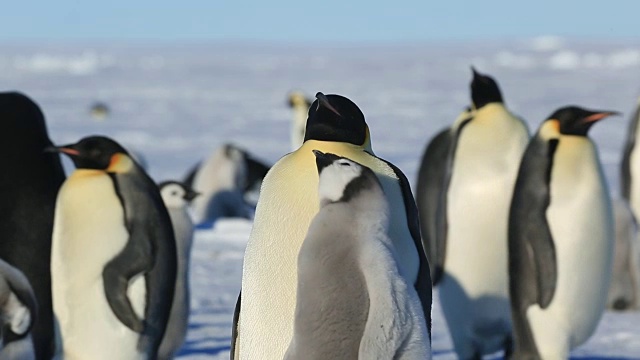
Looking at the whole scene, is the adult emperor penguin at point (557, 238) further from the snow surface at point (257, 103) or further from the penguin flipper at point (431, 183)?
the penguin flipper at point (431, 183)

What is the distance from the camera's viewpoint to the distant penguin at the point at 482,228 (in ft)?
16.8

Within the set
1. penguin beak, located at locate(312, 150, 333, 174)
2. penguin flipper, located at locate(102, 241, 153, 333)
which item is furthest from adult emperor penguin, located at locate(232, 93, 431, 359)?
penguin flipper, located at locate(102, 241, 153, 333)

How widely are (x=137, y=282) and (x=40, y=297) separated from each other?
459 mm

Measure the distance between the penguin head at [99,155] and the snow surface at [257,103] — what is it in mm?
1008

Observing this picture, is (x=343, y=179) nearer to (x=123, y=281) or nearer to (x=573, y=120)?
(x=123, y=281)

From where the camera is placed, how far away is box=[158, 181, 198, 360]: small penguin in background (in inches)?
193

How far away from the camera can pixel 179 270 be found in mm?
5184

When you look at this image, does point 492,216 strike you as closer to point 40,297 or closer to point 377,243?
point 40,297

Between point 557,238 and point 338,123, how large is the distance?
2065 millimetres

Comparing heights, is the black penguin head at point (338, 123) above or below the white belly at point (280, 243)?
above

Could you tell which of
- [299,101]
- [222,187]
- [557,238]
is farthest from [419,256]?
[299,101]

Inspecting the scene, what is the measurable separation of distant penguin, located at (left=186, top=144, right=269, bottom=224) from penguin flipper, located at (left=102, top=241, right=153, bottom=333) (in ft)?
22.8

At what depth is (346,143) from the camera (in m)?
2.90

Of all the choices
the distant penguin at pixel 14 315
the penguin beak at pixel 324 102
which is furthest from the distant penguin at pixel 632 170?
the penguin beak at pixel 324 102
